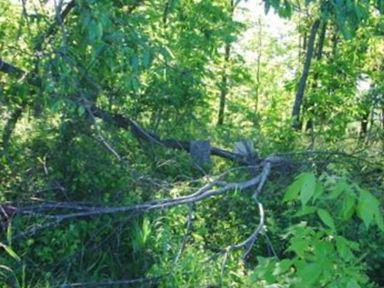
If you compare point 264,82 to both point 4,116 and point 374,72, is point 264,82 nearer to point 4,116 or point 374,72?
point 374,72

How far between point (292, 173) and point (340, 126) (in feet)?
21.9

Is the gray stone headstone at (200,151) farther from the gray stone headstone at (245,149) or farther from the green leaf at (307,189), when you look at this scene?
the green leaf at (307,189)

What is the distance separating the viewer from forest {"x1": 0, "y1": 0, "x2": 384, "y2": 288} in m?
3.58

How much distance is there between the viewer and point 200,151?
738cm

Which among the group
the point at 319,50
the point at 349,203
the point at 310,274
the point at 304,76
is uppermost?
the point at 319,50

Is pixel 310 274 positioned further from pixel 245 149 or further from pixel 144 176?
pixel 245 149

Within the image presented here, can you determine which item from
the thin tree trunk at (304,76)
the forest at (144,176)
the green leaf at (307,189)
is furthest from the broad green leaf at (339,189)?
the thin tree trunk at (304,76)

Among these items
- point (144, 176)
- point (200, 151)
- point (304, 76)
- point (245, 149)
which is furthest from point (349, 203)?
point (304, 76)

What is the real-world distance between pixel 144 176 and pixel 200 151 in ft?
6.13

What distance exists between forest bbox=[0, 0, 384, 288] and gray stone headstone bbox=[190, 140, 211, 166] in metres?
0.01

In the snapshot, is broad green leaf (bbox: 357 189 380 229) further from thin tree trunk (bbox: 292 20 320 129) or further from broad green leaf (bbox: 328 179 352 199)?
thin tree trunk (bbox: 292 20 320 129)

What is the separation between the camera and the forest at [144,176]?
3.58 meters

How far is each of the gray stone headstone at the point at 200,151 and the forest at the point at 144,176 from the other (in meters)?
0.01

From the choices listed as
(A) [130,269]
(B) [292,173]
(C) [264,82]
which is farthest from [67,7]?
(C) [264,82]
